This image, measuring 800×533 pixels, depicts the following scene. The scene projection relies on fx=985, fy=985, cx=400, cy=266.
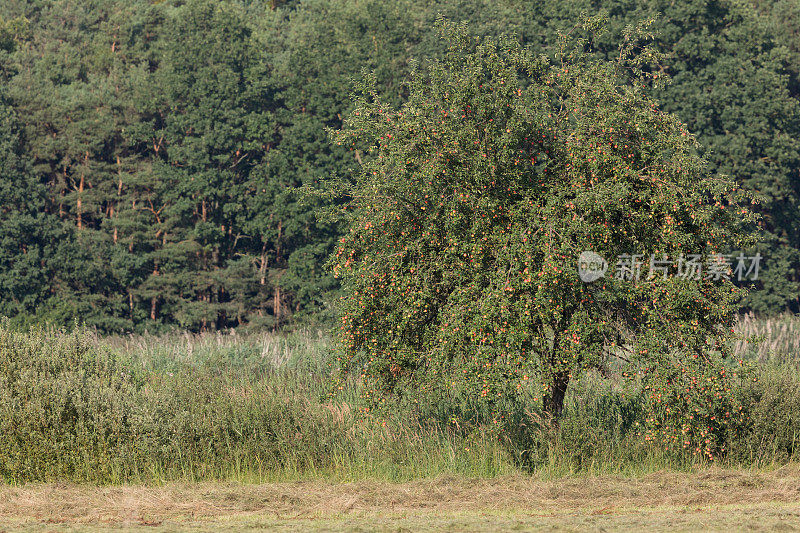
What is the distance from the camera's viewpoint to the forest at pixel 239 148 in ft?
155

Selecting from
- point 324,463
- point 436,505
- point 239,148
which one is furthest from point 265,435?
point 239,148

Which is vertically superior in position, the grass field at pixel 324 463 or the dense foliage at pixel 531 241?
the dense foliage at pixel 531 241

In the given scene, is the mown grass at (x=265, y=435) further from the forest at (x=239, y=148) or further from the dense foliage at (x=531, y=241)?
the forest at (x=239, y=148)

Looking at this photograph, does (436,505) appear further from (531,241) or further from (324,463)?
(531,241)

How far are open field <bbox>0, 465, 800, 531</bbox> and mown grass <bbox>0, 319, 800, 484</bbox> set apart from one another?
78 cm

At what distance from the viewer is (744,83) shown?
48.8 meters

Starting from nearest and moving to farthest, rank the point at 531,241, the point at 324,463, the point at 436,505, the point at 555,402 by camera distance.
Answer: the point at 436,505 → the point at 531,241 → the point at 324,463 → the point at 555,402

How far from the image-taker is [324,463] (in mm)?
15961

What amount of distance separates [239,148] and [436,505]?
3933cm

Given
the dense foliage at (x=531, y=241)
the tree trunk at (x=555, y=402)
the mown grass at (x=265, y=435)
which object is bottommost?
the mown grass at (x=265, y=435)

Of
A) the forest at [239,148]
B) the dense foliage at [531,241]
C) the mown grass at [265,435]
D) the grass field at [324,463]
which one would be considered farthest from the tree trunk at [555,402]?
the forest at [239,148]

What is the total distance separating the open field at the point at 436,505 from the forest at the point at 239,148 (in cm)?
3064

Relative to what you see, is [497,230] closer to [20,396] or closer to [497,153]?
[497,153]

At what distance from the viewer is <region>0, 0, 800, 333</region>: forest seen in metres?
47.1
